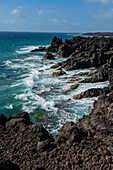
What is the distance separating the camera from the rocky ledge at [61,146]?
862 cm

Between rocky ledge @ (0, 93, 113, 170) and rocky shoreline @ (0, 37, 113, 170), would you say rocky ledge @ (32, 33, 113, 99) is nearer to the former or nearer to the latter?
rocky shoreline @ (0, 37, 113, 170)

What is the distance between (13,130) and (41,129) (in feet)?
7.18

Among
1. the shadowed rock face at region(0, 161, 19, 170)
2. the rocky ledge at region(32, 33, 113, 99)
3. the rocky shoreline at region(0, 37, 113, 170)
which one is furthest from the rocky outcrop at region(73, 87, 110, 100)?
the shadowed rock face at region(0, 161, 19, 170)

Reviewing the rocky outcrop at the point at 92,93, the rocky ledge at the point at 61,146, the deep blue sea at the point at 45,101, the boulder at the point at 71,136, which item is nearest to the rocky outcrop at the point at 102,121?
the rocky ledge at the point at 61,146

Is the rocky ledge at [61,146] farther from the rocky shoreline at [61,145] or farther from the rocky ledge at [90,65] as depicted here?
the rocky ledge at [90,65]

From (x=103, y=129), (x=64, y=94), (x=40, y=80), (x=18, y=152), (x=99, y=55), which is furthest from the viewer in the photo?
(x=99, y=55)

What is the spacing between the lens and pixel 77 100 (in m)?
24.5

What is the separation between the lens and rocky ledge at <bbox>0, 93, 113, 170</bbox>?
8617 millimetres

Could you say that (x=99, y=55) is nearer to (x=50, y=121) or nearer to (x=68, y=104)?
(x=68, y=104)

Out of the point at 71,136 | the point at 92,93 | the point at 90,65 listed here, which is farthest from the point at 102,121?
the point at 90,65

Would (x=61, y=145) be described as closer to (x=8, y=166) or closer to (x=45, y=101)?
(x=8, y=166)

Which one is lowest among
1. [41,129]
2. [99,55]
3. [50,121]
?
[50,121]

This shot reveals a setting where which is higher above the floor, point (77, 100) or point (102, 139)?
point (102, 139)

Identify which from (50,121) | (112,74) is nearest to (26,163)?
(50,121)
